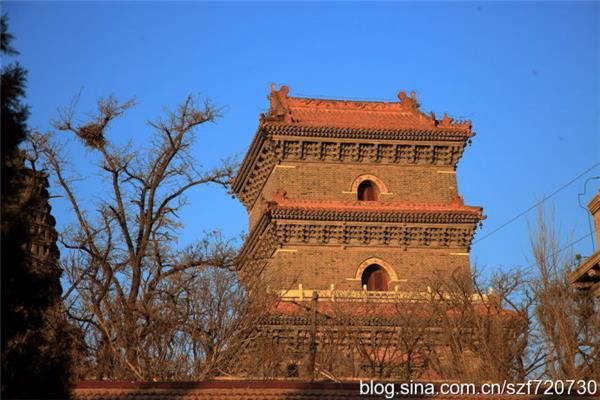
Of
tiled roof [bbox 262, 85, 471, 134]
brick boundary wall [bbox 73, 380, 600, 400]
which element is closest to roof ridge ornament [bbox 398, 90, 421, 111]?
tiled roof [bbox 262, 85, 471, 134]

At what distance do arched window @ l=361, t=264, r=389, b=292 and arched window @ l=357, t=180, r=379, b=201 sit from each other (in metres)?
2.51

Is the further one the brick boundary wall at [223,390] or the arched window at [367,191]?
the arched window at [367,191]

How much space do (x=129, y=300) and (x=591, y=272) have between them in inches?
377

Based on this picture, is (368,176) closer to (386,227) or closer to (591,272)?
(386,227)

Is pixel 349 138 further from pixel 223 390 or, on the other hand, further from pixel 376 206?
pixel 223 390

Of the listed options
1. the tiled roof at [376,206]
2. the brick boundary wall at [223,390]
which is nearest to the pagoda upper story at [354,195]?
the tiled roof at [376,206]

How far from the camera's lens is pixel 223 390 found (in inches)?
743

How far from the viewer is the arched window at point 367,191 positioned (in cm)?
3497

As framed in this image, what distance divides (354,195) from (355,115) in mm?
3285

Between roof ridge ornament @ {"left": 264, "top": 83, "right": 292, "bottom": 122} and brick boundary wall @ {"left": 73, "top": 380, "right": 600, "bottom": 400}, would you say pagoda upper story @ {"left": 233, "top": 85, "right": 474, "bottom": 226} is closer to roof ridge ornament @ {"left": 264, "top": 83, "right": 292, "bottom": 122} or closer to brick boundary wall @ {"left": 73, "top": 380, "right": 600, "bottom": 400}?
roof ridge ornament @ {"left": 264, "top": 83, "right": 292, "bottom": 122}

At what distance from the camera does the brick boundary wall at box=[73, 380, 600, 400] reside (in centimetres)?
1853

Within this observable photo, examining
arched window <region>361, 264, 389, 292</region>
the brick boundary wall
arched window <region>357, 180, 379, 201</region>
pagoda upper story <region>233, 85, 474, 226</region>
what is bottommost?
the brick boundary wall

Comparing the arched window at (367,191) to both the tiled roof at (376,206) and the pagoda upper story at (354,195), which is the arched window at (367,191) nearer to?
the pagoda upper story at (354,195)

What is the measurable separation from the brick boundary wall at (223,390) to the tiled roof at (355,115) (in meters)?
16.1
